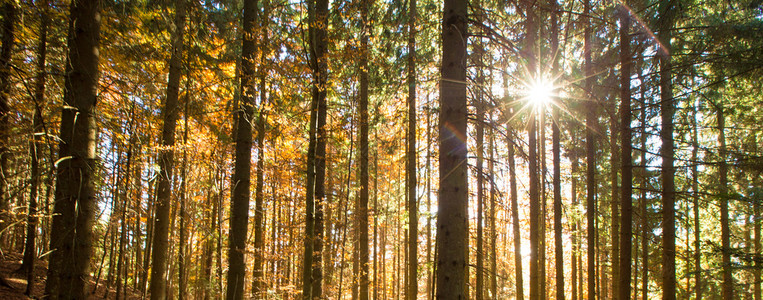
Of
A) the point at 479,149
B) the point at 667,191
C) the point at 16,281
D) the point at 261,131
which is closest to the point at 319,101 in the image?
the point at 261,131

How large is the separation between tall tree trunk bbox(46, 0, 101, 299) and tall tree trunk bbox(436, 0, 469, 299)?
3.40m

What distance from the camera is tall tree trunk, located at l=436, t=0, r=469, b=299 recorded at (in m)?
3.56

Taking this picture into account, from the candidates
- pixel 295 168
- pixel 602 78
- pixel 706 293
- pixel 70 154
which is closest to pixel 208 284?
pixel 295 168

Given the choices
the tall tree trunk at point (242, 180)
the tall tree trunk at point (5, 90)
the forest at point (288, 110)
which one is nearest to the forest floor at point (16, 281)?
the forest at point (288, 110)

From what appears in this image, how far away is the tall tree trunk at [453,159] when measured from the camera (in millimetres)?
3559

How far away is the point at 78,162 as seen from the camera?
321 centimetres

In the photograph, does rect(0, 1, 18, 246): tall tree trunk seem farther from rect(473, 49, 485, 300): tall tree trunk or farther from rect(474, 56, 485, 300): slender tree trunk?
rect(474, 56, 485, 300): slender tree trunk

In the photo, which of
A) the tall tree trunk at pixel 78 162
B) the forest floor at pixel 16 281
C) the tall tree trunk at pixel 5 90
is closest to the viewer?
the tall tree trunk at pixel 5 90

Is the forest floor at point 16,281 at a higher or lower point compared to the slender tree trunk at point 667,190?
lower

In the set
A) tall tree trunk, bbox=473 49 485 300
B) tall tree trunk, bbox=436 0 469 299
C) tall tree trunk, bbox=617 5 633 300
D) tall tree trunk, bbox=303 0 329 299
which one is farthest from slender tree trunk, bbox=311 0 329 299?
tall tree trunk, bbox=617 5 633 300

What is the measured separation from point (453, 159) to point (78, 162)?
3.62m

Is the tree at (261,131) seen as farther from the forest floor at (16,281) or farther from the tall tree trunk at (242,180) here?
the forest floor at (16,281)

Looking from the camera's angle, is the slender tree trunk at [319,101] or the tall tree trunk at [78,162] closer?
the tall tree trunk at [78,162]

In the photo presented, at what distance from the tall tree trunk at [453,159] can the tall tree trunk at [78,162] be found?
11.2 feet
